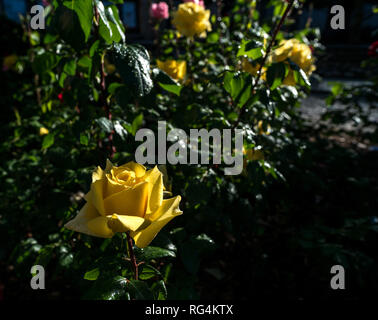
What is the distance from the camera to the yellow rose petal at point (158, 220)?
25.5 inches

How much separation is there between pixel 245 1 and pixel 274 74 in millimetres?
1383

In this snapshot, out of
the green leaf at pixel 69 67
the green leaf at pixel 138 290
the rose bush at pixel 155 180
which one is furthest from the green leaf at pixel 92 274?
the green leaf at pixel 69 67

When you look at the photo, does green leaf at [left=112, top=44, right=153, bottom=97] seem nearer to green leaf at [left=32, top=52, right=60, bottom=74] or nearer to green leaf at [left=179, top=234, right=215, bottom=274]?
green leaf at [left=32, top=52, right=60, bottom=74]

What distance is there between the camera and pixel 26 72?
338cm

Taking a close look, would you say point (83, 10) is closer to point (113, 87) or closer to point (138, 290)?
point (113, 87)

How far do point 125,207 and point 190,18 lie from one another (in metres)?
1.15

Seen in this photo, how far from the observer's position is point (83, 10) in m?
0.75

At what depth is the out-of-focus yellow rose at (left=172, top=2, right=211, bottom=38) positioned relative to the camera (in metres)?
1.49

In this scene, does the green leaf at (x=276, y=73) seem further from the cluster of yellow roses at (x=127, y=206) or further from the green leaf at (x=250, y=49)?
the cluster of yellow roses at (x=127, y=206)

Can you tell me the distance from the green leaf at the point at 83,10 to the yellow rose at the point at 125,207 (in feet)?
Answer: 1.18

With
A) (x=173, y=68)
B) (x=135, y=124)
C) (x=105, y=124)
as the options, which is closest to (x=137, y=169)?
(x=105, y=124)

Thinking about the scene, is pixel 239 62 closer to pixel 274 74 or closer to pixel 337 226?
pixel 274 74

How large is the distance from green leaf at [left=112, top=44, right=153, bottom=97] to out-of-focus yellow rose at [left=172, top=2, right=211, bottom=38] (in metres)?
0.75
